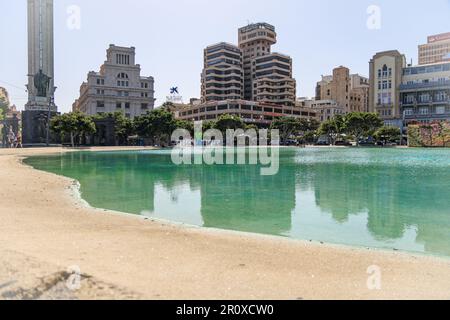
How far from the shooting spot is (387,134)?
101 metres

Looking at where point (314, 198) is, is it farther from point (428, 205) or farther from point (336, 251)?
point (336, 251)

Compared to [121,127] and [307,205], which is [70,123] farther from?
[307,205]

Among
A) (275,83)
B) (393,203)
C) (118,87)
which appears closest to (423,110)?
(275,83)

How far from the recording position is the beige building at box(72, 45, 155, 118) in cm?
13625

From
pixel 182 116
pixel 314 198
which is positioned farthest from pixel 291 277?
pixel 182 116

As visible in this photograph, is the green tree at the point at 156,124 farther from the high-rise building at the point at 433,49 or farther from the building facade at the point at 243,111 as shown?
the high-rise building at the point at 433,49

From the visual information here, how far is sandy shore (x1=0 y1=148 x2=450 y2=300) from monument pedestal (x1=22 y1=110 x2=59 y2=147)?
92.4 m

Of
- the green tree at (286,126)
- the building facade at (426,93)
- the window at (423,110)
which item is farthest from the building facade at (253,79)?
the window at (423,110)

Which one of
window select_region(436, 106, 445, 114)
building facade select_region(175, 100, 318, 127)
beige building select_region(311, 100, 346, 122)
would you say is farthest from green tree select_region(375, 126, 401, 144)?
beige building select_region(311, 100, 346, 122)

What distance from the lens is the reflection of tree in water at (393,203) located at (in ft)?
41.6

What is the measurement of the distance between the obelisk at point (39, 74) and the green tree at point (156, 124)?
23.8m

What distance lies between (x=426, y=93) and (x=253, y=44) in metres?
91.4

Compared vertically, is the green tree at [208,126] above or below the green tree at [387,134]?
above

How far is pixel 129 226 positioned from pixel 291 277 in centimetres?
657
